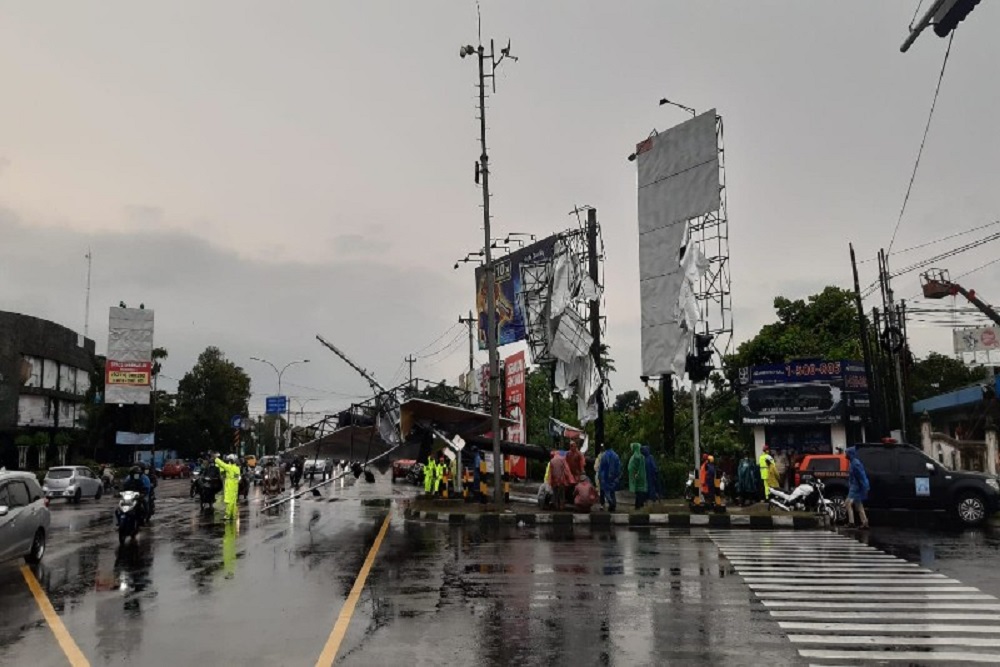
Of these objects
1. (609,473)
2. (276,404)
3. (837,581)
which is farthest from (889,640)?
(276,404)

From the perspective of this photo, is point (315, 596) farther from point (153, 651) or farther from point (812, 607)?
point (812, 607)

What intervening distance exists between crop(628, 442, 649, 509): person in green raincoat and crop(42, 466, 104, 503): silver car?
73.4 ft

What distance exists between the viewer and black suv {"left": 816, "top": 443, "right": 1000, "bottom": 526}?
61.4 feet

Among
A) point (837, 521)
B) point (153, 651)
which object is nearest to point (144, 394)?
point (837, 521)

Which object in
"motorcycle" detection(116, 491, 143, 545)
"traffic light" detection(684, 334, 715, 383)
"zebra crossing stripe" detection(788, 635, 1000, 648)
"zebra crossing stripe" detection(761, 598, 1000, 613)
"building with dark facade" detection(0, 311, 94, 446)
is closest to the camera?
"zebra crossing stripe" detection(788, 635, 1000, 648)

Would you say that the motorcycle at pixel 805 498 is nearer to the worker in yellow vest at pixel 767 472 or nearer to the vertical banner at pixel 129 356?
the worker in yellow vest at pixel 767 472

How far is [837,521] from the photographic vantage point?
19125mm

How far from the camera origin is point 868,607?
9031mm

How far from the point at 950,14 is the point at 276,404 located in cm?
6211

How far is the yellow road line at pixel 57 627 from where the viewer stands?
22.8 feet

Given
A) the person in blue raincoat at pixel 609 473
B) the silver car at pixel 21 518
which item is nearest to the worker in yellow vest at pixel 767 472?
the person in blue raincoat at pixel 609 473

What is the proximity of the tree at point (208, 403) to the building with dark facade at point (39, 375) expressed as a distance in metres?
13.2

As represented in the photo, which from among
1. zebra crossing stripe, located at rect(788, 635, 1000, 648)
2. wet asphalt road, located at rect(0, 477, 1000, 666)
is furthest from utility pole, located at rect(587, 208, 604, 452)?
zebra crossing stripe, located at rect(788, 635, 1000, 648)

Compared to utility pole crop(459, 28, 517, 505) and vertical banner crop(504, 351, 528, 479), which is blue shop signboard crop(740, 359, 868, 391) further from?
utility pole crop(459, 28, 517, 505)
